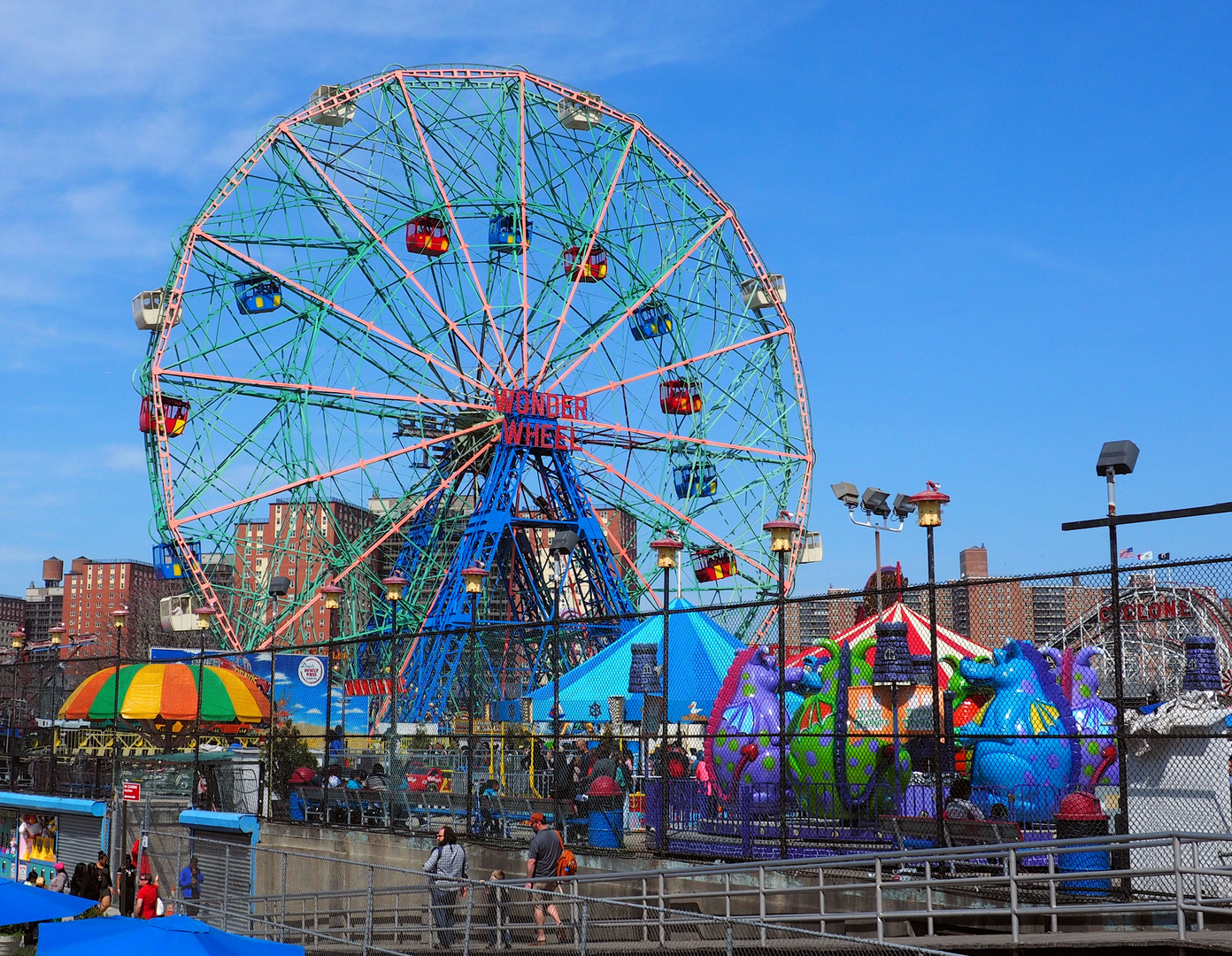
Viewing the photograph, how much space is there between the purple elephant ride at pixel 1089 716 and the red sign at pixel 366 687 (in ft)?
52.3

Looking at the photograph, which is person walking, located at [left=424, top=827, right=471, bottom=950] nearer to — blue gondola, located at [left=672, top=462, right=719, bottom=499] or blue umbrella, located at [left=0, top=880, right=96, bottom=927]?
blue umbrella, located at [left=0, top=880, right=96, bottom=927]

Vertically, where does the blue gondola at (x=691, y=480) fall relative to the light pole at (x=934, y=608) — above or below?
above

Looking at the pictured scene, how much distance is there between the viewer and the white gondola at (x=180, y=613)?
3575 centimetres

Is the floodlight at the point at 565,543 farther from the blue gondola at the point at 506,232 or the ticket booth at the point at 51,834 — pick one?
the blue gondola at the point at 506,232

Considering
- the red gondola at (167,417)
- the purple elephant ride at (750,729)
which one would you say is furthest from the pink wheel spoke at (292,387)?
the purple elephant ride at (750,729)

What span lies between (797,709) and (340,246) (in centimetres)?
2451

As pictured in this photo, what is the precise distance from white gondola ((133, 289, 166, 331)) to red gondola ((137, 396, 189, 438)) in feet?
6.14

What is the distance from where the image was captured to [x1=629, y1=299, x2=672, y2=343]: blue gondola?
137ft

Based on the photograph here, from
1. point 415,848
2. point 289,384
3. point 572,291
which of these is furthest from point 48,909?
point 572,291

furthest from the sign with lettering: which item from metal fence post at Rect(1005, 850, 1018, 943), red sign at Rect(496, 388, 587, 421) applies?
metal fence post at Rect(1005, 850, 1018, 943)

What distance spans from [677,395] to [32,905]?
98.4ft

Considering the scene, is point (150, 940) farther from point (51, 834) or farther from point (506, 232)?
point (506, 232)

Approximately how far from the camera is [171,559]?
35.4m

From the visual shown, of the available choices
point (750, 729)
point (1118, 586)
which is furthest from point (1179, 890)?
point (750, 729)
